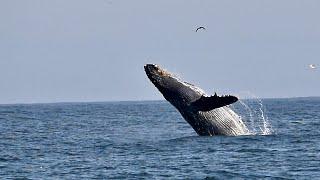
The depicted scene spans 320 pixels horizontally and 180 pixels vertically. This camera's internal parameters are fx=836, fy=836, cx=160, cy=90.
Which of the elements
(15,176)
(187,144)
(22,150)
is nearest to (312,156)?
(187,144)

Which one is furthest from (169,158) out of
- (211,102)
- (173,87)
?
(173,87)

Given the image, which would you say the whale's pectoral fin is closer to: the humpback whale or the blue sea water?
the humpback whale

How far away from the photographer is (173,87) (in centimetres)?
2669

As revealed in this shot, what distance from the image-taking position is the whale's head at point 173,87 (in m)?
26.5

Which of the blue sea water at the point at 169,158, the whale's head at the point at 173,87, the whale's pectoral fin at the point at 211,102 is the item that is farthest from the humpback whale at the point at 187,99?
the blue sea water at the point at 169,158

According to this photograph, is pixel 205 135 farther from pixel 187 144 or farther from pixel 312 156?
pixel 312 156

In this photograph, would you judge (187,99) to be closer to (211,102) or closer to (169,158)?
(211,102)

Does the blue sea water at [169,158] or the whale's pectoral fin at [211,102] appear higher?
the whale's pectoral fin at [211,102]

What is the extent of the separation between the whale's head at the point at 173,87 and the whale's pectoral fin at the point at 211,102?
0.55 metres

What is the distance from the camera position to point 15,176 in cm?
2098

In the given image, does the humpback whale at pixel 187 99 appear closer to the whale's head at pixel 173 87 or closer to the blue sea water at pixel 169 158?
the whale's head at pixel 173 87

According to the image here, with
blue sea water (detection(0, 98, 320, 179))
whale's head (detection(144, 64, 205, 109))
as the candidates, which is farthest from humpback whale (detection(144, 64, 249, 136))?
blue sea water (detection(0, 98, 320, 179))

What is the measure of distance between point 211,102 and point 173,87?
7.16ft

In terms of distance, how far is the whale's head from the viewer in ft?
87.0
